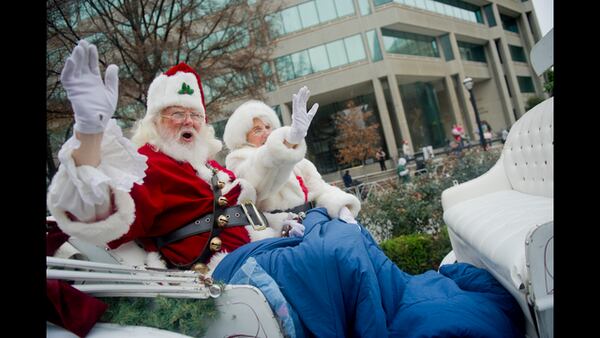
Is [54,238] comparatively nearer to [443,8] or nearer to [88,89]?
[88,89]

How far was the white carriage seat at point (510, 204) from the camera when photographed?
1.81 metres

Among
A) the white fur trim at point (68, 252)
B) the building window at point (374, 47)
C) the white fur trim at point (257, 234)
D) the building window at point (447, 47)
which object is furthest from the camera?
the building window at point (447, 47)

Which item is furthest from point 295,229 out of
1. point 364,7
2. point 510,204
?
point 364,7

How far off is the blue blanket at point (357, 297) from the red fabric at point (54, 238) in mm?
655

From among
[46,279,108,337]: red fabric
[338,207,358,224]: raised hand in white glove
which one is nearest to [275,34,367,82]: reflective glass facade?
[338,207,358,224]: raised hand in white glove

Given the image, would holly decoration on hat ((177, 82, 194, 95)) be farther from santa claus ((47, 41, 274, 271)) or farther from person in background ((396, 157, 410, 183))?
person in background ((396, 157, 410, 183))

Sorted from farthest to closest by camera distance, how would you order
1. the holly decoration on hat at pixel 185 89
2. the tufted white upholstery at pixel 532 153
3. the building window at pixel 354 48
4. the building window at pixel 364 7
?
the building window at pixel 354 48
the building window at pixel 364 7
the tufted white upholstery at pixel 532 153
the holly decoration on hat at pixel 185 89

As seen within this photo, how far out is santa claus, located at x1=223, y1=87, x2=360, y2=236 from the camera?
2309 mm

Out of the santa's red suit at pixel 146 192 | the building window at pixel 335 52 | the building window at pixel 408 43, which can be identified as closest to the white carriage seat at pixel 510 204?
the santa's red suit at pixel 146 192

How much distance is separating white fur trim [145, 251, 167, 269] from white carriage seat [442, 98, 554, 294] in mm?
1611

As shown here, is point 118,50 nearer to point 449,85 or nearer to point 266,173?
point 266,173

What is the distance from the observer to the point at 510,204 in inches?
107

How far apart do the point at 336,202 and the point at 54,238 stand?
1.91 metres

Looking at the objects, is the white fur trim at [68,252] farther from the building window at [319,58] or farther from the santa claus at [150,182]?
the building window at [319,58]
